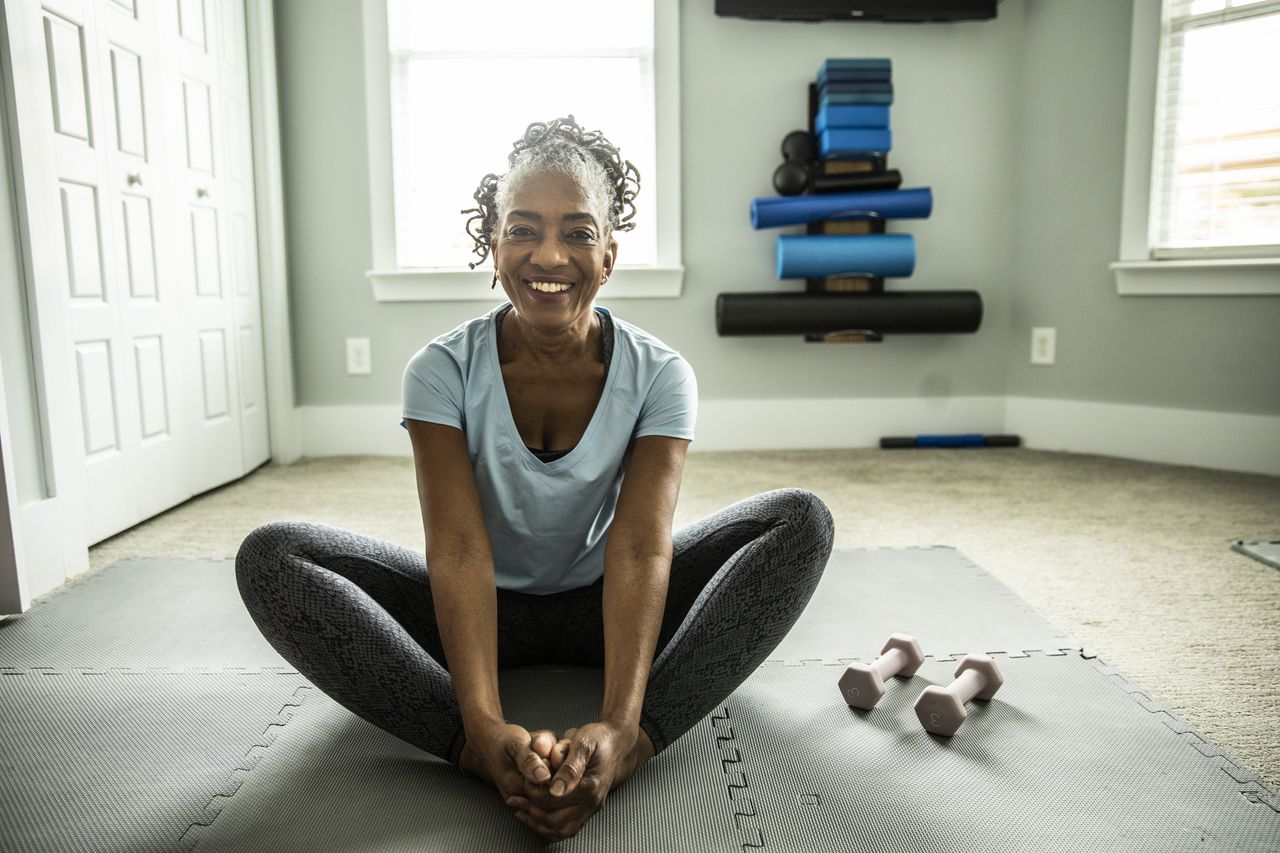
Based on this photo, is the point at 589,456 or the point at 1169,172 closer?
the point at 589,456

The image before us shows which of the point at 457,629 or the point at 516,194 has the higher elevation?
the point at 516,194

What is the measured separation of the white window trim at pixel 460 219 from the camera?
3.09 metres

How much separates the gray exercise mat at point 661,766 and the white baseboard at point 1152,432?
179cm

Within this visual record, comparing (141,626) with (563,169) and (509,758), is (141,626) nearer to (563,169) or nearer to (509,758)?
(509,758)

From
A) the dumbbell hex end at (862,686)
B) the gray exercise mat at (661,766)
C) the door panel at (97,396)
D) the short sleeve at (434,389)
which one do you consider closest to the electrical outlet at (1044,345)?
the gray exercise mat at (661,766)

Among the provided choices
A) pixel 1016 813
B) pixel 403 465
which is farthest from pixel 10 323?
pixel 1016 813

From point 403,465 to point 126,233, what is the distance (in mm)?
1164

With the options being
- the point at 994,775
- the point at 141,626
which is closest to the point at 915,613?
the point at 994,775

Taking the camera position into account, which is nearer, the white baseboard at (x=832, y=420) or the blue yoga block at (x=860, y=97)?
the blue yoga block at (x=860, y=97)

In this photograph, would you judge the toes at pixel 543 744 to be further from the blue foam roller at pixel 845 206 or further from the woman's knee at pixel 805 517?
the blue foam roller at pixel 845 206

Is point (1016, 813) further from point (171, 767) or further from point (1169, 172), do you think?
point (1169, 172)

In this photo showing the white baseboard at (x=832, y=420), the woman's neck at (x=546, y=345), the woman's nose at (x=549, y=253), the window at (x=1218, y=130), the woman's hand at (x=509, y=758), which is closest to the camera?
the woman's hand at (x=509, y=758)

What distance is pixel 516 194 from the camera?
112 cm

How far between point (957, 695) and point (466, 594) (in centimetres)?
68
